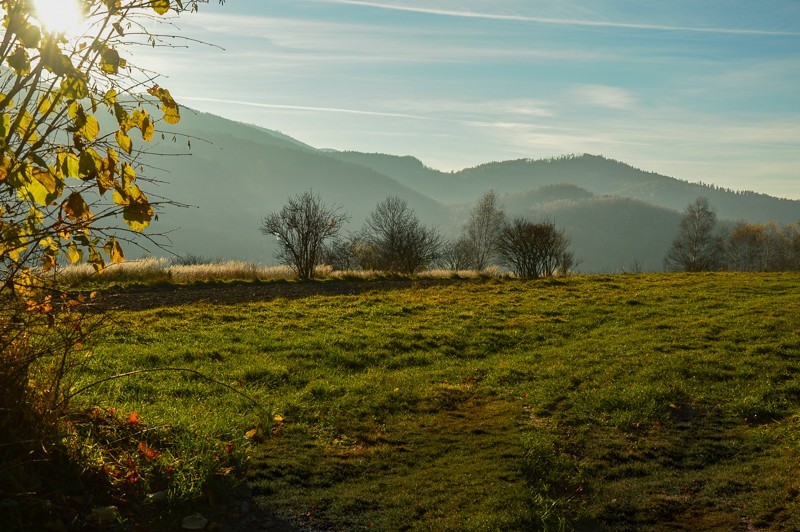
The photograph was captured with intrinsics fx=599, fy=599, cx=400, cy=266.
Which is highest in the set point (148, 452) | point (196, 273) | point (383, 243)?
point (383, 243)

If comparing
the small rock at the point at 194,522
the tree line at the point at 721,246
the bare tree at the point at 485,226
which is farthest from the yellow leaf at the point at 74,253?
the tree line at the point at 721,246

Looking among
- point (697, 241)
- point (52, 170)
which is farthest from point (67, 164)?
point (697, 241)

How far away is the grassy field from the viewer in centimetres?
534

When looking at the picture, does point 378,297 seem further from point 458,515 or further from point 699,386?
point 458,515

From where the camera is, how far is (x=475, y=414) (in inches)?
326

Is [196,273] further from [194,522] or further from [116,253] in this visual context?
[116,253]

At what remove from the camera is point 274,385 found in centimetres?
929

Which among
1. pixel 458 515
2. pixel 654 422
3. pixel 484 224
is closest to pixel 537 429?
pixel 654 422

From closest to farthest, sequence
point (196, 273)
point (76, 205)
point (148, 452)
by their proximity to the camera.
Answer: point (76, 205) → point (148, 452) → point (196, 273)

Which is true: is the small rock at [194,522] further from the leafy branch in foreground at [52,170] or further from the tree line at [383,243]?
the tree line at [383,243]

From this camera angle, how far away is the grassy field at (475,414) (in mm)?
5340

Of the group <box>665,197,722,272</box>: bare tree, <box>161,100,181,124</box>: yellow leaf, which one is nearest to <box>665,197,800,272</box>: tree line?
<box>665,197,722,272</box>: bare tree

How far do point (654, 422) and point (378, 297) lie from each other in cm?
1221

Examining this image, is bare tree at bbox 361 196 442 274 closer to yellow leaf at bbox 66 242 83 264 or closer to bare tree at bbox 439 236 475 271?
bare tree at bbox 439 236 475 271
